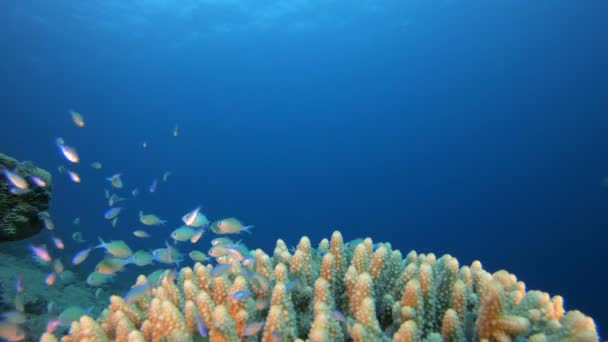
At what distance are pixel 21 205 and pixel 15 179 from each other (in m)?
0.73

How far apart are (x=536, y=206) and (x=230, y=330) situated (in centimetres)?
7917

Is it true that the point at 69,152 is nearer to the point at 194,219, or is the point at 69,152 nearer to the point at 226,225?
the point at 194,219

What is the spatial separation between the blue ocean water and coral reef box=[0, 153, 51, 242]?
2779cm

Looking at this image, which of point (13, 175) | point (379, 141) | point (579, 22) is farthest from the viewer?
point (379, 141)

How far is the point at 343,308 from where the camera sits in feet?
9.39

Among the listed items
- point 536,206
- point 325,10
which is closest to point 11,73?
point 325,10

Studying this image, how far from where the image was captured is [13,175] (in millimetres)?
5668

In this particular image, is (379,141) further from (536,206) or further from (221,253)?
(221,253)

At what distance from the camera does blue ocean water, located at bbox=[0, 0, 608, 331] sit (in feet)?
149

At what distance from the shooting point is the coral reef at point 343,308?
2221 millimetres

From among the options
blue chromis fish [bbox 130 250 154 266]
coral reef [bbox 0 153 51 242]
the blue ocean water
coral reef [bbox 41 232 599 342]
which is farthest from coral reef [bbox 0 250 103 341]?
the blue ocean water

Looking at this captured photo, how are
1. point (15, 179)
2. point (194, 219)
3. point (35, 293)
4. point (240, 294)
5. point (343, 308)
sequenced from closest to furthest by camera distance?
point (240, 294) → point (343, 308) → point (15, 179) → point (194, 219) → point (35, 293)

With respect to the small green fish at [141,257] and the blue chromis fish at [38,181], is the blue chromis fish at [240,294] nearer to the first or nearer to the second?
the small green fish at [141,257]

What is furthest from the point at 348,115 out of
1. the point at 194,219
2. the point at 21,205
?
the point at 21,205
